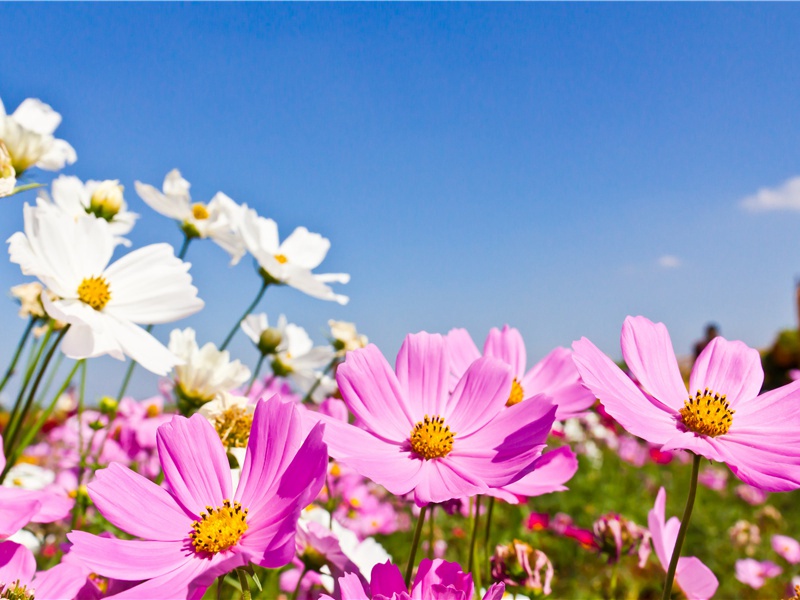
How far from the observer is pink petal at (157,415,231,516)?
50 cm

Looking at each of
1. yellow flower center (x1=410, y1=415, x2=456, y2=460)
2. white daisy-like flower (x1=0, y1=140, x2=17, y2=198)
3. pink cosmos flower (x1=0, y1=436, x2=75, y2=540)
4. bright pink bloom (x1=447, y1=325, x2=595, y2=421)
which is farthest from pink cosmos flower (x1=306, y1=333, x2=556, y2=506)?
white daisy-like flower (x1=0, y1=140, x2=17, y2=198)

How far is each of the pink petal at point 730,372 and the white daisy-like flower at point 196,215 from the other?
0.81m

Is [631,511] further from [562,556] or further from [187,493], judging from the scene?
[187,493]

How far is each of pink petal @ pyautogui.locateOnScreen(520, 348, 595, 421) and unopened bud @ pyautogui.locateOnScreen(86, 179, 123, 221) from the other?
68 cm

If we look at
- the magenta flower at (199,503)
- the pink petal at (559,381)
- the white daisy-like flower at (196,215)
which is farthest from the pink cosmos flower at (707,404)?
the white daisy-like flower at (196,215)

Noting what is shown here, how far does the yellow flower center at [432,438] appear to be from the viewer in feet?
1.84

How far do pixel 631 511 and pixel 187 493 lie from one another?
11.4 ft

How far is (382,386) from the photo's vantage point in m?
0.58

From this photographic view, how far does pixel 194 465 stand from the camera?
0.51m

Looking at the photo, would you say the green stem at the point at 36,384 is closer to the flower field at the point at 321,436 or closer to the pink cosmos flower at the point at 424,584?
the flower field at the point at 321,436

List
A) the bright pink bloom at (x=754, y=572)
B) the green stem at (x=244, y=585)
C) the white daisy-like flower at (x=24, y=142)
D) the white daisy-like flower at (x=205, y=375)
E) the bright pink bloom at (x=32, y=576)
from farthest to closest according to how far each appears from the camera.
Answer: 1. the bright pink bloom at (x=754, y=572)
2. the white daisy-like flower at (x=24, y=142)
3. the white daisy-like flower at (x=205, y=375)
4. the bright pink bloom at (x=32, y=576)
5. the green stem at (x=244, y=585)

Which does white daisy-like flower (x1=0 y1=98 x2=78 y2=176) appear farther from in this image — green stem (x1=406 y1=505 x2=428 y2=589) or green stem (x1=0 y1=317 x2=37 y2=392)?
green stem (x1=406 y1=505 x2=428 y2=589)

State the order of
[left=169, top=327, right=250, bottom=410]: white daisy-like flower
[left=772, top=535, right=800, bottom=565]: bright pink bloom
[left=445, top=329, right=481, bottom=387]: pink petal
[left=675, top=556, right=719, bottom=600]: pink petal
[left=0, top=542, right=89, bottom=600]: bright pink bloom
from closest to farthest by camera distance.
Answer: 1. [left=0, top=542, right=89, bottom=600]: bright pink bloom
2. [left=675, top=556, right=719, bottom=600]: pink petal
3. [left=445, top=329, right=481, bottom=387]: pink petal
4. [left=169, top=327, right=250, bottom=410]: white daisy-like flower
5. [left=772, top=535, right=800, bottom=565]: bright pink bloom

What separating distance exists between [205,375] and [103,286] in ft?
0.56
